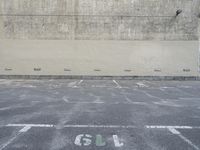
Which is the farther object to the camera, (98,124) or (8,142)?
(98,124)

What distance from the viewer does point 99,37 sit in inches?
725

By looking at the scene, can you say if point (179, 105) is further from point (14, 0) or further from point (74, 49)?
point (14, 0)

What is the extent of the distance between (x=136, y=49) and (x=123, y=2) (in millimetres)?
3608

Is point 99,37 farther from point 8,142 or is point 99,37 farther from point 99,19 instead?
point 8,142

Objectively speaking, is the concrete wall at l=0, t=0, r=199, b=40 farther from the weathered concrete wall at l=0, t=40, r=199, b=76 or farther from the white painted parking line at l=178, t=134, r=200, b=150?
the white painted parking line at l=178, t=134, r=200, b=150

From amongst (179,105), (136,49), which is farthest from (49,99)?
(136,49)

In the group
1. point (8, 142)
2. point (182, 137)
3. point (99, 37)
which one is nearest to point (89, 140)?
point (8, 142)

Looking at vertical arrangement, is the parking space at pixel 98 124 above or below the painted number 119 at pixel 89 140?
below

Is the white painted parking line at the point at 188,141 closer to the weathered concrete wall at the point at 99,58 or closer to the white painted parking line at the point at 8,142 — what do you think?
the white painted parking line at the point at 8,142

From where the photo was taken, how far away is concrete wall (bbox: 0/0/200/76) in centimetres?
1828

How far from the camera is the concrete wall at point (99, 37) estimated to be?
1828 cm

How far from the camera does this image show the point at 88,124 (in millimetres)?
5926

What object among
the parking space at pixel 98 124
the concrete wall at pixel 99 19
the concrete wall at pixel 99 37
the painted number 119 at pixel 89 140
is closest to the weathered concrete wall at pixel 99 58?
the concrete wall at pixel 99 37

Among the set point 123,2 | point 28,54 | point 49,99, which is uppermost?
point 123,2
